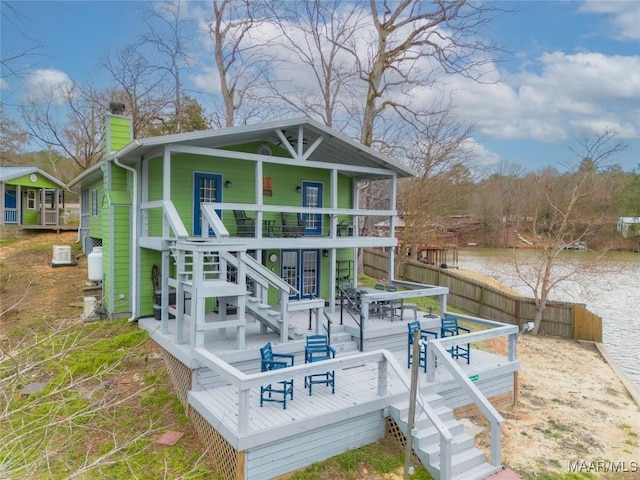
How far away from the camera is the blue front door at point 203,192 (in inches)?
448

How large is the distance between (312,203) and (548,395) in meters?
8.42

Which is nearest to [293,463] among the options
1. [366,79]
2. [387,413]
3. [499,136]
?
[387,413]

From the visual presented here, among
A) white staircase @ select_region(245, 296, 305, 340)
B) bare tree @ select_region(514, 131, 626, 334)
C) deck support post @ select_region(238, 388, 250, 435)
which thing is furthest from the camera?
bare tree @ select_region(514, 131, 626, 334)

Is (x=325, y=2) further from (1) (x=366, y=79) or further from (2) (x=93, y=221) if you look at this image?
(2) (x=93, y=221)

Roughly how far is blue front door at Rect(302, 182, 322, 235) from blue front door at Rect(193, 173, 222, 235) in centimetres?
289

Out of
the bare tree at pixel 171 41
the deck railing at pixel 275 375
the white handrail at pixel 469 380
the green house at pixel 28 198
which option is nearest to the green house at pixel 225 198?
the deck railing at pixel 275 375

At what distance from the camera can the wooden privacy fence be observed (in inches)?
607

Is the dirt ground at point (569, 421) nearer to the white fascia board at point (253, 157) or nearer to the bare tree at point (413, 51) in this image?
the white fascia board at point (253, 157)

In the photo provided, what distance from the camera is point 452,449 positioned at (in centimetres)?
679

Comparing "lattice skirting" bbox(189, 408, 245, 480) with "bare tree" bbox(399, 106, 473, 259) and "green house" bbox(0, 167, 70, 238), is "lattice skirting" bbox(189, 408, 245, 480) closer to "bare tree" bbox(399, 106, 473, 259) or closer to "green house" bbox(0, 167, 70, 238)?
"bare tree" bbox(399, 106, 473, 259)

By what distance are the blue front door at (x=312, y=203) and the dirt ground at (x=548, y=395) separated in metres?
6.89

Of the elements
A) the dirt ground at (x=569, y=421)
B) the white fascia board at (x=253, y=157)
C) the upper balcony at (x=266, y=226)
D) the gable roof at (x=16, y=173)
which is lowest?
the dirt ground at (x=569, y=421)

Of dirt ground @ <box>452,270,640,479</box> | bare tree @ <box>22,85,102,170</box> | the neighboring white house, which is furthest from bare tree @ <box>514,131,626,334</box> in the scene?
bare tree @ <box>22,85,102,170</box>

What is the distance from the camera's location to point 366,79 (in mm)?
21609
